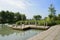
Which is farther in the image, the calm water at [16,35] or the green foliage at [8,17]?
the green foliage at [8,17]

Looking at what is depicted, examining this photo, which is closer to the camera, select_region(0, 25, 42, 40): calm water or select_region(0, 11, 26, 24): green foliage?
select_region(0, 25, 42, 40): calm water

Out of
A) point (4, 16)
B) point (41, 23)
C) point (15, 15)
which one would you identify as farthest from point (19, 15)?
point (41, 23)

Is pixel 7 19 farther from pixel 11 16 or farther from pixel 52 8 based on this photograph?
pixel 52 8

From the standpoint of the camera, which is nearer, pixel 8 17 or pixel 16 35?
pixel 16 35

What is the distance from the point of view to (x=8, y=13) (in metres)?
40.9

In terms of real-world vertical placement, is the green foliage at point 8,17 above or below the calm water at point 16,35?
above

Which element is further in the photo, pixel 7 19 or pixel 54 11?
pixel 7 19

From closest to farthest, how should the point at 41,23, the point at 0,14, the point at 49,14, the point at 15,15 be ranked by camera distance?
the point at 41,23
the point at 49,14
the point at 0,14
the point at 15,15

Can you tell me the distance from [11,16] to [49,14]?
1801 cm

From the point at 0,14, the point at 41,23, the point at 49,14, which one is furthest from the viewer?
the point at 0,14

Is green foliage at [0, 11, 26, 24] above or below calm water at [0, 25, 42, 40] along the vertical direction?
above

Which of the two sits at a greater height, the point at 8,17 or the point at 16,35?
the point at 8,17

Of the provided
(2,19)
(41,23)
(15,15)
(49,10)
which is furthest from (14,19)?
(41,23)

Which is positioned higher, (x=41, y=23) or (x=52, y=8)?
(x=52, y=8)
